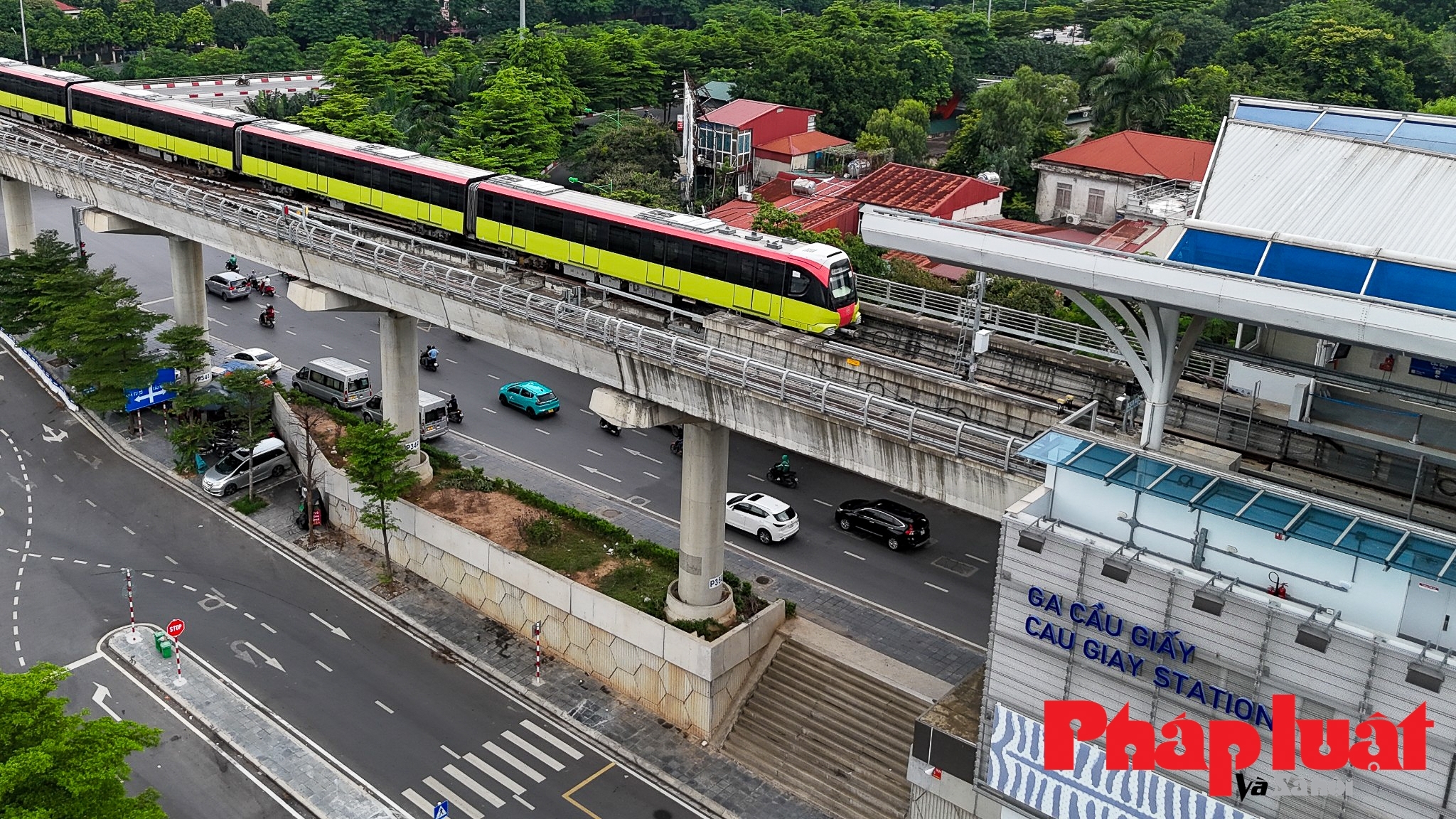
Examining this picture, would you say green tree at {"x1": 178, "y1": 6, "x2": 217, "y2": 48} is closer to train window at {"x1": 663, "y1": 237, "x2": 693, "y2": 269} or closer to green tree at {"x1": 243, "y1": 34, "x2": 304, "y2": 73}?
green tree at {"x1": 243, "y1": 34, "x2": 304, "y2": 73}

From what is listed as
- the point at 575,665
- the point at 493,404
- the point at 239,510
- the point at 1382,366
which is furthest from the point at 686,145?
the point at 1382,366

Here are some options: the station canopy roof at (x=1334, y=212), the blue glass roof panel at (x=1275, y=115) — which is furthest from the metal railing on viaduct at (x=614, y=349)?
the blue glass roof panel at (x=1275, y=115)

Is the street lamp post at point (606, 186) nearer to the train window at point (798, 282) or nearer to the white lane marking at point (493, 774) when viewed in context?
the train window at point (798, 282)

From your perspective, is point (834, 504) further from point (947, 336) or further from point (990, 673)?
point (990, 673)

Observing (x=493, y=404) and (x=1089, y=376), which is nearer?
(x=1089, y=376)

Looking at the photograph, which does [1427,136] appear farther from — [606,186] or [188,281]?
[606,186]

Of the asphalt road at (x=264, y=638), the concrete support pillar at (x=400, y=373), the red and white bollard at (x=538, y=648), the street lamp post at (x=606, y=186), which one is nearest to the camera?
the asphalt road at (x=264, y=638)
